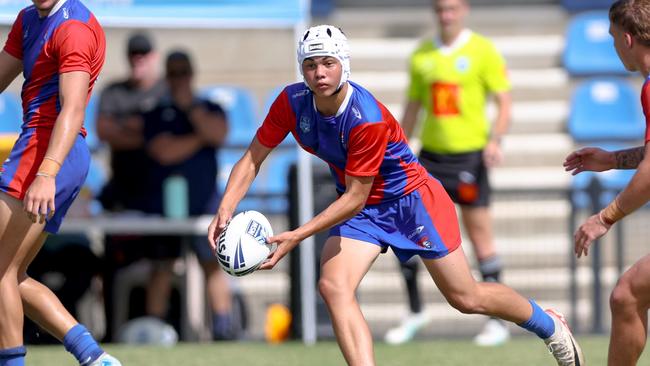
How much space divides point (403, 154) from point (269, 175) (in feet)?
19.5

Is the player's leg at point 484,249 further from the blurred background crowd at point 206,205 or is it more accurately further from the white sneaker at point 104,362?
the white sneaker at point 104,362

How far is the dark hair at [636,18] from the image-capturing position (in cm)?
521

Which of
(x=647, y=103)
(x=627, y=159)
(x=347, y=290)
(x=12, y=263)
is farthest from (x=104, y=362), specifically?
(x=647, y=103)

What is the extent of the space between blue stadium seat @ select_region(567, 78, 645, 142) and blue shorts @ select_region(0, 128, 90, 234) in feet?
24.6

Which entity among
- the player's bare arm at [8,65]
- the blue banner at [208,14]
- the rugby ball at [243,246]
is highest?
the blue banner at [208,14]

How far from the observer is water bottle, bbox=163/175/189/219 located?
31.8 ft

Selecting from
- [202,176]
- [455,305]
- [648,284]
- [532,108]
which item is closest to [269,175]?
[202,176]

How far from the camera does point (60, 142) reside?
5375 mm

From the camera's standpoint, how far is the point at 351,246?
5816 millimetres

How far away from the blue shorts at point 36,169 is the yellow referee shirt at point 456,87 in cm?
399

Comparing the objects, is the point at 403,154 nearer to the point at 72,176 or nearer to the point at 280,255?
the point at 280,255

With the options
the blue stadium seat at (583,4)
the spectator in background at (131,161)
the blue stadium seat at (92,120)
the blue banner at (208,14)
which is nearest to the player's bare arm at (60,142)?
the blue banner at (208,14)

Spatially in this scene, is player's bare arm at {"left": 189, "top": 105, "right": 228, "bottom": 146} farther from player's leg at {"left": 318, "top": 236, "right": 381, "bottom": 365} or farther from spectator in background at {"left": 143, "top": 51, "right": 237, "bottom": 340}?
player's leg at {"left": 318, "top": 236, "right": 381, "bottom": 365}

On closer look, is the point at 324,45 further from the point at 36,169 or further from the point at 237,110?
the point at 237,110
